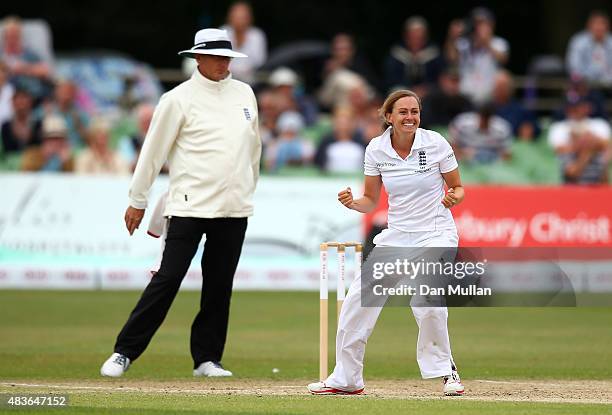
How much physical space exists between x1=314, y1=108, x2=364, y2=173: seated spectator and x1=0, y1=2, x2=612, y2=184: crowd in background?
15mm

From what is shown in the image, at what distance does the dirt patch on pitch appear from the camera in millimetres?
10828

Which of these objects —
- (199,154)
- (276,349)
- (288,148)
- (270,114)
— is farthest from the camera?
(270,114)

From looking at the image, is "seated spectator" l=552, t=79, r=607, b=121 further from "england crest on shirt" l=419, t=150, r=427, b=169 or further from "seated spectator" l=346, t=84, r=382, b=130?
"england crest on shirt" l=419, t=150, r=427, b=169

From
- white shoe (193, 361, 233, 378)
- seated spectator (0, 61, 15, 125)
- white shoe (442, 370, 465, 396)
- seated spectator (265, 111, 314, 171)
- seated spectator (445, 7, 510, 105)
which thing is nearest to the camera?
white shoe (442, 370, 465, 396)

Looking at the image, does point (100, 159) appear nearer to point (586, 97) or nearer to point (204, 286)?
point (586, 97)

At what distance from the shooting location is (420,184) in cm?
1054

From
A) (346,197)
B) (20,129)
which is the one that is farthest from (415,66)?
(346,197)

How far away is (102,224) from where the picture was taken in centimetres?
2128

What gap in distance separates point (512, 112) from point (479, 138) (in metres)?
1.82

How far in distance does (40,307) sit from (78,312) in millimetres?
792

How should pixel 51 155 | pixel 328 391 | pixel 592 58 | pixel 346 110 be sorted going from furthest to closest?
1. pixel 592 58
2. pixel 346 110
3. pixel 51 155
4. pixel 328 391

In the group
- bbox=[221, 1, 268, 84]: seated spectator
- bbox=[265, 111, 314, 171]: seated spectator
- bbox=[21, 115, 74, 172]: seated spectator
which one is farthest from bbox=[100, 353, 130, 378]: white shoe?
bbox=[221, 1, 268, 84]: seated spectator

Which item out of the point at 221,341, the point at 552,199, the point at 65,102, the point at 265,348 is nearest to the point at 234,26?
the point at 65,102

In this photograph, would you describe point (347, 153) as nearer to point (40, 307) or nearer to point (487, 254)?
point (40, 307)
